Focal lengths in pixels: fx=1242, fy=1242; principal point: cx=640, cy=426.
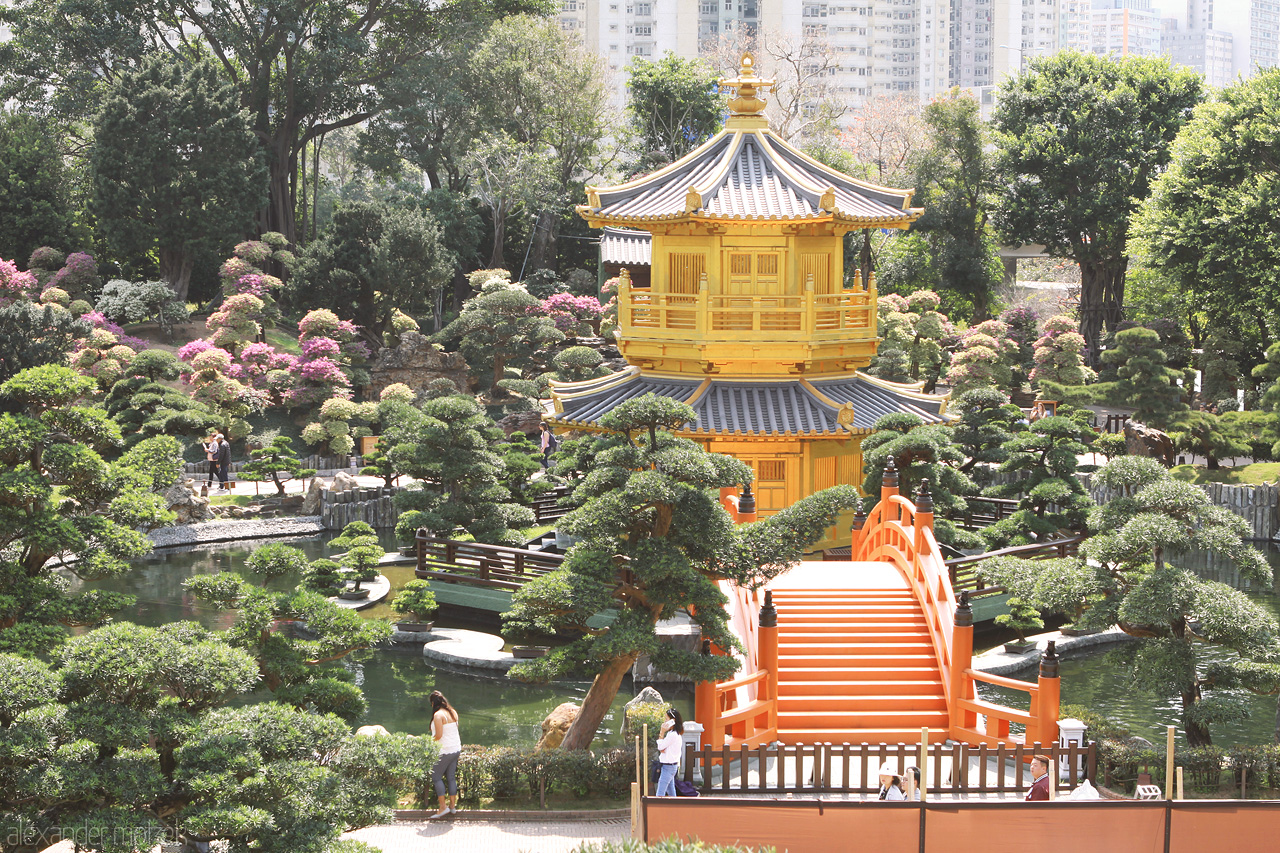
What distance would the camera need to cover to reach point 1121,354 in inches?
1287

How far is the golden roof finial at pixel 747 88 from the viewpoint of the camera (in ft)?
72.4

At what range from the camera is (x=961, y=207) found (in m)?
49.4

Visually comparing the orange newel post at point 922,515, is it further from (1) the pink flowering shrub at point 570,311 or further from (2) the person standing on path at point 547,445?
(1) the pink flowering shrub at point 570,311

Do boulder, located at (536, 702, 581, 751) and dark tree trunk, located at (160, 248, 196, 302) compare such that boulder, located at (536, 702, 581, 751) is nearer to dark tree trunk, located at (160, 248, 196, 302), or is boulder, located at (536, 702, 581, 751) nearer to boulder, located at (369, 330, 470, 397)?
boulder, located at (369, 330, 470, 397)

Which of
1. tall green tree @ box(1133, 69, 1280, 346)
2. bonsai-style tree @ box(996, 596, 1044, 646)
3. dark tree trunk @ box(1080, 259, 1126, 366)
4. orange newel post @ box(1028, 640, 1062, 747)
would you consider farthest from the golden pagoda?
dark tree trunk @ box(1080, 259, 1126, 366)

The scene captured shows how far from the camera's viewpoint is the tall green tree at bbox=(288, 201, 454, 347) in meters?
41.2

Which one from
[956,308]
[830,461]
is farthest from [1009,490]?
[956,308]

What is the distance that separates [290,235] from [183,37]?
8.38 m

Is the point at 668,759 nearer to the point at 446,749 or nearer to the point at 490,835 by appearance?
the point at 490,835

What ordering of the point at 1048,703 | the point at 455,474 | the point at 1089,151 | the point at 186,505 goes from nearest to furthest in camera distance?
1. the point at 1048,703
2. the point at 455,474
3. the point at 186,505
4. the point at 1089,151

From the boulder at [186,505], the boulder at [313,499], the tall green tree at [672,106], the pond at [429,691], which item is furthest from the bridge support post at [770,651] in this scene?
the tall green tree at [672,106]

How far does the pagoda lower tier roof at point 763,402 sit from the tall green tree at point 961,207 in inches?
1097

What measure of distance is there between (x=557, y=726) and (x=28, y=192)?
35666 millimetres

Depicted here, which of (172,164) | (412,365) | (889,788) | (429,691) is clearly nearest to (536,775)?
(889,788)
